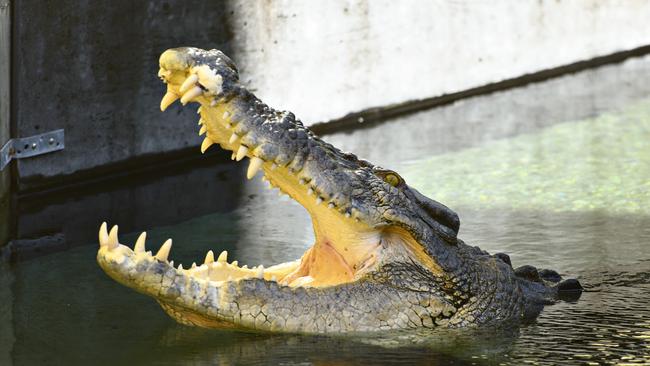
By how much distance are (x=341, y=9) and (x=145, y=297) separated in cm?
574

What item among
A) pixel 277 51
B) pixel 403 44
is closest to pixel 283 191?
pixel 277 51

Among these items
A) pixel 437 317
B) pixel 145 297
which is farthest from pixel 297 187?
pixel 145 297

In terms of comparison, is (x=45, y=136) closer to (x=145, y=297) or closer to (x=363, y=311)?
(x=145, y=297)

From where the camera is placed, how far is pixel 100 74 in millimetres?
9062

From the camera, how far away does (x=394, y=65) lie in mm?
11844

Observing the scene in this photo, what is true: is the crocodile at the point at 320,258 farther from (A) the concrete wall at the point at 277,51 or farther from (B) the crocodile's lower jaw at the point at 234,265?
(A) the concrete wall at the point at 277,51

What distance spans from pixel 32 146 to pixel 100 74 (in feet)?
2.91

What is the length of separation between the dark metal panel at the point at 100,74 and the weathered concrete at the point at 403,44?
0.72m

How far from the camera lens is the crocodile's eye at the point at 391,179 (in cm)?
537

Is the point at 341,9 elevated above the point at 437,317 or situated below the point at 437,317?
above

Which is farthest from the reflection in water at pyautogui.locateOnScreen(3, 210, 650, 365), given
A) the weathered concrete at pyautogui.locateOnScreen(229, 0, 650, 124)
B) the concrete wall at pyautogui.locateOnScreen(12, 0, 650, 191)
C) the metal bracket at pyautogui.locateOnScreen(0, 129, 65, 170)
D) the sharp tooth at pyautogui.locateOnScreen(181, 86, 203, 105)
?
the weathered concrete at pyautogui.locateOnScreen(229, 0, 650, 124)

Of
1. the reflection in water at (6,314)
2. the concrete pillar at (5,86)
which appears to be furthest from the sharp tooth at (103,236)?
the concrete pillar at (5,86)

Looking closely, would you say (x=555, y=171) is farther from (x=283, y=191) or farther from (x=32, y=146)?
(x=283, y=191)

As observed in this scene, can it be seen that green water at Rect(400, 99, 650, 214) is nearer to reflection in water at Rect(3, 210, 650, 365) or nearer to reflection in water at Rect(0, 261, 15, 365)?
reflection in water at Rect(3, 210, 650, 365)
